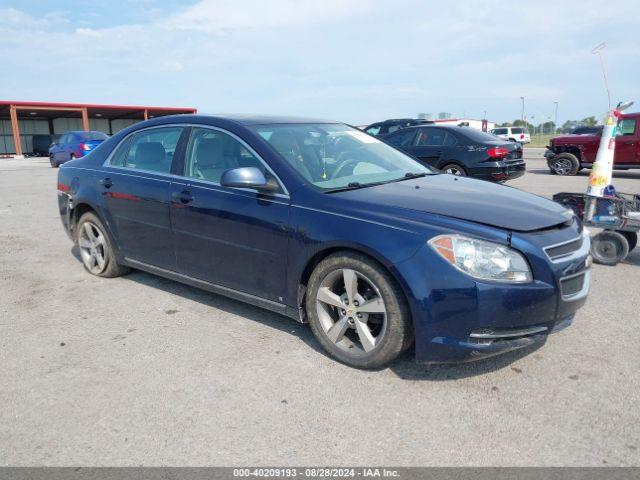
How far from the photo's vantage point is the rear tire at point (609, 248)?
5449mm

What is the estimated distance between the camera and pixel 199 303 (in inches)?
174

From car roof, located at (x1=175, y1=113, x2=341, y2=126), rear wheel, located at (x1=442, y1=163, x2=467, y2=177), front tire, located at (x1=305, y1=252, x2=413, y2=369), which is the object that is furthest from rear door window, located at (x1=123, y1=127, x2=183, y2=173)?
rear wheel, located at (x1=442, y1=163, x2=467, y2=177)

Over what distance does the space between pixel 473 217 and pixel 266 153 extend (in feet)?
4.96

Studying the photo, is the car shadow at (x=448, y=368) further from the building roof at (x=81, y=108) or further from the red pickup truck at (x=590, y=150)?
the building roof at (x=81, y=108)

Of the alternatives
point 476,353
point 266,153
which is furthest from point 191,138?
point 476,353

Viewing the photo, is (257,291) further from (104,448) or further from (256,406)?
(104,448)

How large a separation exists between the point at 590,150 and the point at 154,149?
46.7ft

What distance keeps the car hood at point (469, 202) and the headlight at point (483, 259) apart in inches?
7.1

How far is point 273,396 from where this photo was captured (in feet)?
9.64

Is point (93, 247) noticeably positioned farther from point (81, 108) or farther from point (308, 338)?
point (81, 108)

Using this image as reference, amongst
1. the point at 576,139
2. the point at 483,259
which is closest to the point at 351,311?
the point at 483,259

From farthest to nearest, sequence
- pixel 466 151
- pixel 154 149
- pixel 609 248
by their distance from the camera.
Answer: pixel 466 151 < pixel 609 248 < pixel 154 149

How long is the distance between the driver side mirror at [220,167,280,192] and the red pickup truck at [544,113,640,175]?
1408cm

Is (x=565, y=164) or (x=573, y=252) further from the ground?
(x=573, y=252)
